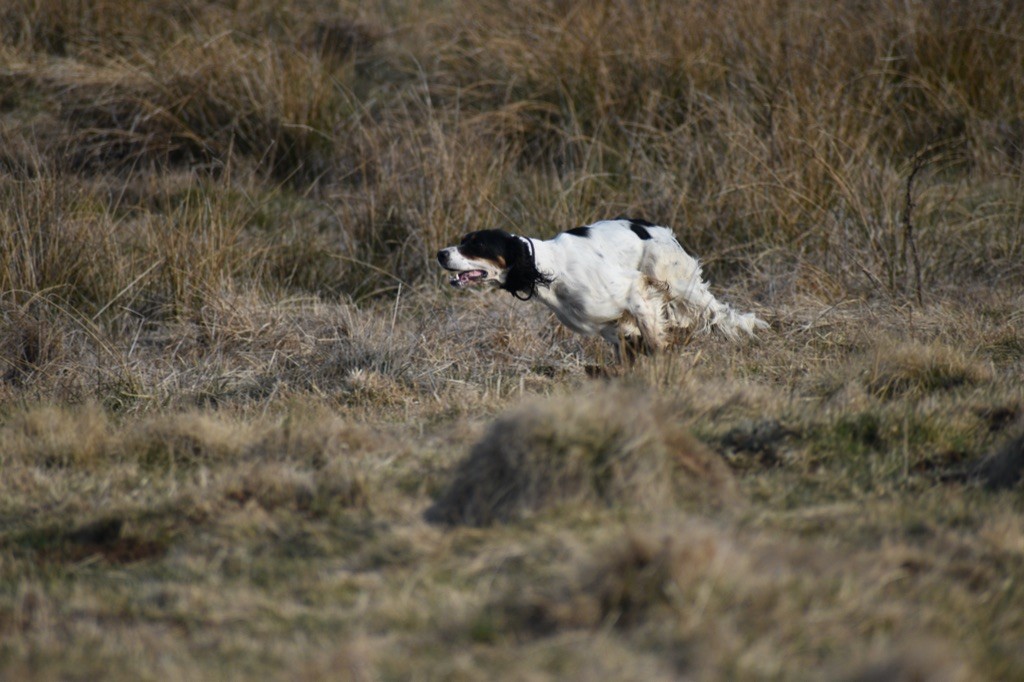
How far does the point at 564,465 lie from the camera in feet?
11.8

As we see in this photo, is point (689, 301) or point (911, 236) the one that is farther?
point (911, 236)

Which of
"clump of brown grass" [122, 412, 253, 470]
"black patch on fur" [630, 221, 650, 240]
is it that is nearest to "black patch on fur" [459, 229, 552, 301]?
"black patch on fur" [630, 221, 650, 240]

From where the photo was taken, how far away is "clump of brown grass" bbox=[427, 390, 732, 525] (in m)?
3.58

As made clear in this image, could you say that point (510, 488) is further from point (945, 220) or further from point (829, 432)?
point (945, 220)

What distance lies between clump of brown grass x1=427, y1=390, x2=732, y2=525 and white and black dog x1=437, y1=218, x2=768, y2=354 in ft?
6.19

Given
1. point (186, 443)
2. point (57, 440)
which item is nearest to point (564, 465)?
point (186, 443)

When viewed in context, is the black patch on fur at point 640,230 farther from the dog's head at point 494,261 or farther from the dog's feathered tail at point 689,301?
the dog's head at point 494,261

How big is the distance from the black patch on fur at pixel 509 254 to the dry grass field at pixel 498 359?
52 centimetres

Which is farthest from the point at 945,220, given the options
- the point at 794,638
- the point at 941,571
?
the point at 794,638

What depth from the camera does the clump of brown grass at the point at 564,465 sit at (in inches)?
141

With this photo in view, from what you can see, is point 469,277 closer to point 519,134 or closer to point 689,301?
point 689,301

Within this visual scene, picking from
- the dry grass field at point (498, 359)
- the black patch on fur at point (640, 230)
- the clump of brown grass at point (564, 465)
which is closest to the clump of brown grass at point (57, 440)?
the dry grass field at point (498, 359)

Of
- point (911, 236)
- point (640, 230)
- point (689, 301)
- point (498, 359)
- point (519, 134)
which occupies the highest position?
point (640, 230)

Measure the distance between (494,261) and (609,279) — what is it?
2.19 ft
